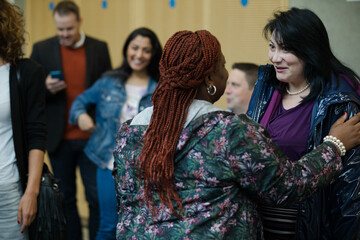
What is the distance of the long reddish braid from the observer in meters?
1.88

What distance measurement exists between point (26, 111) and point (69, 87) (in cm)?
173

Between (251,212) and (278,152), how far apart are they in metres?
0.25

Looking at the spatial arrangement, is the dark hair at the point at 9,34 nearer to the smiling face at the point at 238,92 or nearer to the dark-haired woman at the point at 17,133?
the dark-haired woman at the point at 17,133

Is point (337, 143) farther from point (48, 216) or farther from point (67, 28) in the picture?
point (67, 28)

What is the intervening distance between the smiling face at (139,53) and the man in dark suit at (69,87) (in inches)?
24.5

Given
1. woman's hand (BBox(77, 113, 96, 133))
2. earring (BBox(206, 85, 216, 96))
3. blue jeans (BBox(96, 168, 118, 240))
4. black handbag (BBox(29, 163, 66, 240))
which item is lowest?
blue jeans (BBox(96, 168, 118, 240))

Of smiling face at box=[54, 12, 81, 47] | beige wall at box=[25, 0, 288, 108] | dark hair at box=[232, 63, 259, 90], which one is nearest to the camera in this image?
dark hair at box=[232, 63, 259, 90]

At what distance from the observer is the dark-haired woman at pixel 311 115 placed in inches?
87.6

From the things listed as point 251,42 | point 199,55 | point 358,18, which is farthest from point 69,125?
point 199,55

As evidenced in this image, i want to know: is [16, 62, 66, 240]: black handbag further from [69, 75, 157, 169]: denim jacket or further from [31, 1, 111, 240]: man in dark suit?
[31, 1, 111, 240]: man in dark suit

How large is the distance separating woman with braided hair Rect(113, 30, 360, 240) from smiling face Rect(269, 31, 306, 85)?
0.46 m

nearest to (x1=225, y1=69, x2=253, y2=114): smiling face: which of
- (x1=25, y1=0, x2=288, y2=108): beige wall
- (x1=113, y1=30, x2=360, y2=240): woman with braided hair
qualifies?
(x1=25, y1=0, x2=288, y2=108): beige wall

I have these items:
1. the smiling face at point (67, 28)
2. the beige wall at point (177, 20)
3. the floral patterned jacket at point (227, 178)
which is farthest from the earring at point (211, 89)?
the smiling face at point (67, 28)

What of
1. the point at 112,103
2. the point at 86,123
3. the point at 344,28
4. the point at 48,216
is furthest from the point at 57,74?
the point at 344,28
